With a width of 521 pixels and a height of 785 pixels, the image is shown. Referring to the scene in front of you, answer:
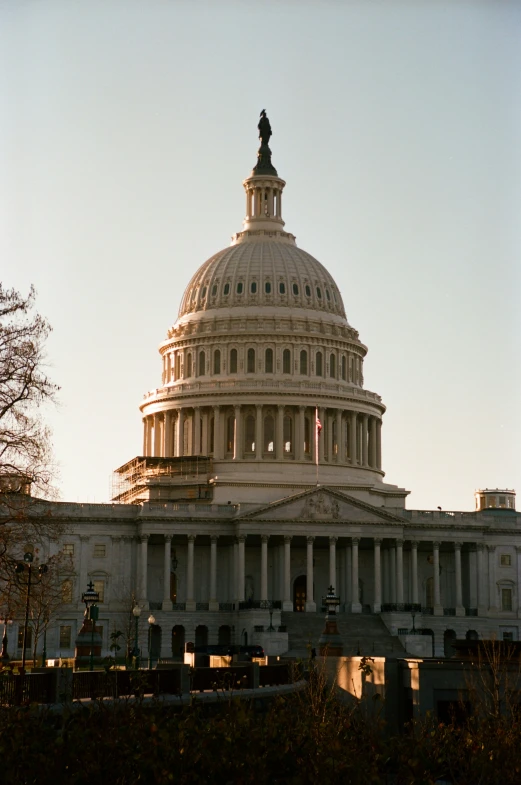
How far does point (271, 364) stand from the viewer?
16162cm

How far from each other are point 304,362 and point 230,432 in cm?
1126

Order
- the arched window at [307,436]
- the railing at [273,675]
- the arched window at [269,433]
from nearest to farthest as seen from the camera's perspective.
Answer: the railing at [273,675]
the arched window at [307,436]
the arched window at [269,433]

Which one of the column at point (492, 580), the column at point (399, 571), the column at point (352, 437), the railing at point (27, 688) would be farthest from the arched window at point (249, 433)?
the railing at point (27, 688)

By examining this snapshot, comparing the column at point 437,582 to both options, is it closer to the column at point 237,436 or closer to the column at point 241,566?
the column at point 241,566

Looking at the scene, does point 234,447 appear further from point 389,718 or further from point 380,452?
point 389,718

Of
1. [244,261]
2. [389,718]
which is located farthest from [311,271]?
[389,718]

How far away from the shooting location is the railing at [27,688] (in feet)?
159

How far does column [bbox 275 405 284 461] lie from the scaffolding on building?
6679mm

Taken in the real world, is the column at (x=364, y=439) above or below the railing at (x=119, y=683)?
above

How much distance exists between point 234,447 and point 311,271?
22.7m

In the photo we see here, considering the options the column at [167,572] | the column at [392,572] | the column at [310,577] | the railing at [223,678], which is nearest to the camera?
the railing at [223,678]

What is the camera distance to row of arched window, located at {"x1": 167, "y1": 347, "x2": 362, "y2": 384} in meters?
161

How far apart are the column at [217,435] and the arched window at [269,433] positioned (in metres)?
5.12

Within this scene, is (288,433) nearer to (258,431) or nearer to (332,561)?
(258,431)
